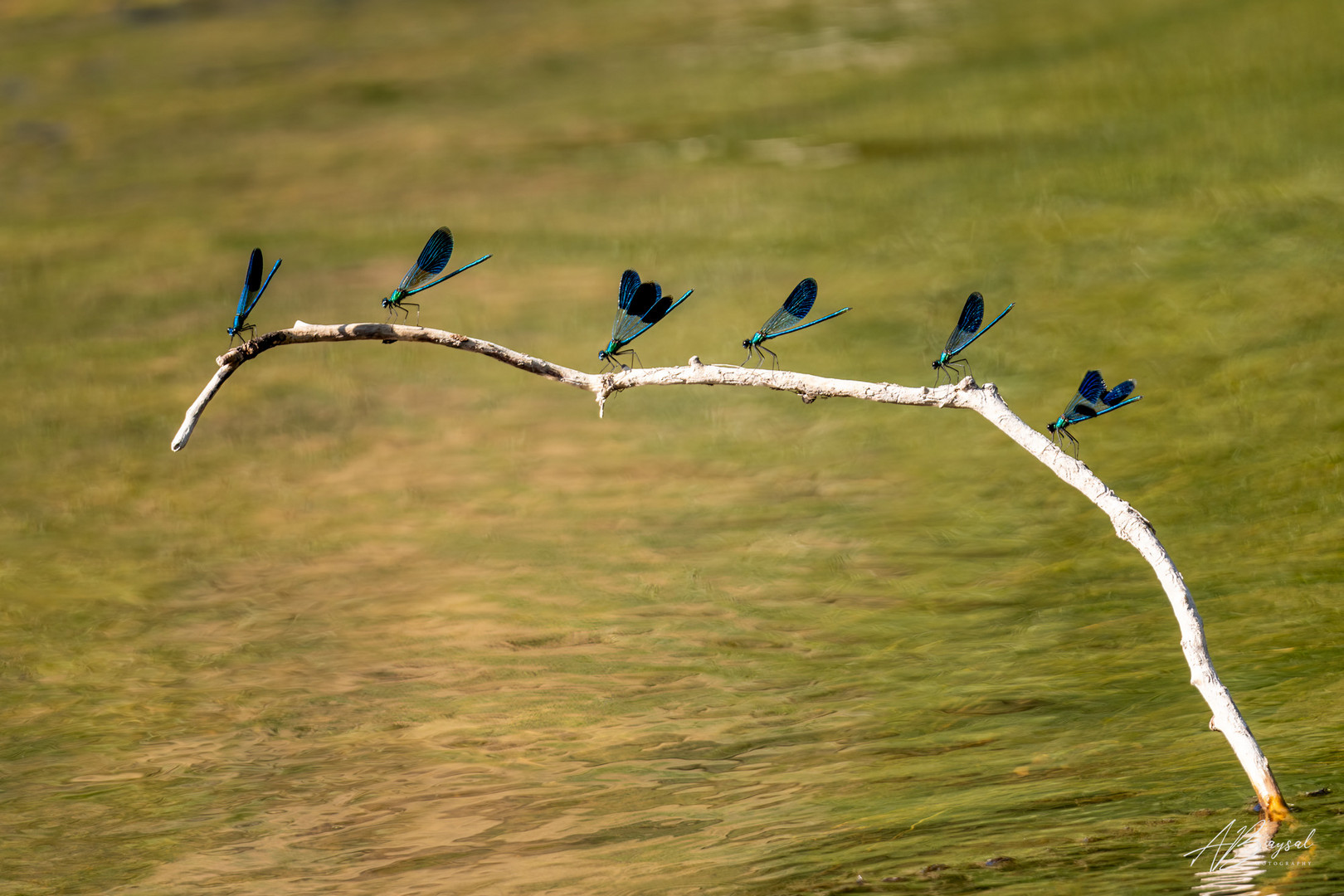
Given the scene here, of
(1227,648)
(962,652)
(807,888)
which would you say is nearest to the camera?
(807,888)

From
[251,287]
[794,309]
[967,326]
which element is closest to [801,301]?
[794,309]

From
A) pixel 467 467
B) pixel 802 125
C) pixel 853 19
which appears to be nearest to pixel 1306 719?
pixel 467 467

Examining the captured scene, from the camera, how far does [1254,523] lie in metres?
7.01

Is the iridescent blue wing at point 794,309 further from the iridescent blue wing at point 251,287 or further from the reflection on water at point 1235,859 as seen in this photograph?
the reflection on water at point 1235,859

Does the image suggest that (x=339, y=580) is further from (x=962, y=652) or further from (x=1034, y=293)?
(x=1034, y=293)

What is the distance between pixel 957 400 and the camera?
369 cm

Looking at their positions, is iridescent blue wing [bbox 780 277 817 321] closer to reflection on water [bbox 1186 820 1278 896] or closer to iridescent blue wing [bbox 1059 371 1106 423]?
iridescent blue wing [bbox 1059 371 1106 423]

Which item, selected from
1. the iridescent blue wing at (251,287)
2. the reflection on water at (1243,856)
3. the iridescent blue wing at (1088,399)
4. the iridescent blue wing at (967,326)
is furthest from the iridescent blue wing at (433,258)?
the reflection on water at (1243,856)

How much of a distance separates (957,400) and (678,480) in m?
4.85

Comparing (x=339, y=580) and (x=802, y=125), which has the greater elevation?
(x=802, y=125)

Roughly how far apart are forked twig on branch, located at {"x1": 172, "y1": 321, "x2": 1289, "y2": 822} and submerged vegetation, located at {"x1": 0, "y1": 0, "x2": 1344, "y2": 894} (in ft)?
1.71

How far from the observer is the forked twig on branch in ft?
12.0

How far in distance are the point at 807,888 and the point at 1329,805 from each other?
135cm

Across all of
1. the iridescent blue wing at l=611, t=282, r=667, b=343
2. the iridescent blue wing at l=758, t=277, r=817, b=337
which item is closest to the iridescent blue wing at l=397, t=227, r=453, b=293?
the iridescent blue wing at l=611, t=282, r=667, b=343
